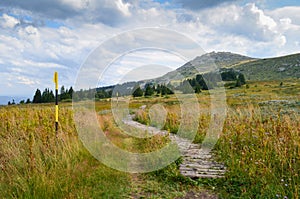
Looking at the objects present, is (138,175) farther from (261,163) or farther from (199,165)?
(261,163)

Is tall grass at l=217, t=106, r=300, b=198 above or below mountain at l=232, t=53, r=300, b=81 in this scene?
below

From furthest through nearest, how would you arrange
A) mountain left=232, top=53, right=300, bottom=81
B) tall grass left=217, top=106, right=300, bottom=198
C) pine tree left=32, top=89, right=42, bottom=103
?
mountain left=232, top=53, right=300, bottom=81
pine tree left=32, top=89, right=42, bottom=103
tall grass left=217, top=106, right=300, bottom=198

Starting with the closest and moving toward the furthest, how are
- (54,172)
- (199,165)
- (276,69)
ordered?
(54,172)
(199,165)
(276,69)

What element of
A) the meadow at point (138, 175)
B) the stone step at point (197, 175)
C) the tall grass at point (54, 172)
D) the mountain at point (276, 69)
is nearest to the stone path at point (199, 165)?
the stone step at point (197, 175)

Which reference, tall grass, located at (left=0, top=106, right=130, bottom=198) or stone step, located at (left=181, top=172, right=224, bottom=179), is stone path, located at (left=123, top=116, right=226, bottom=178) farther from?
tall grass, located at (left=0, top=106, right=130, bottom=198)

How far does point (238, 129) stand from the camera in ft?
25.3

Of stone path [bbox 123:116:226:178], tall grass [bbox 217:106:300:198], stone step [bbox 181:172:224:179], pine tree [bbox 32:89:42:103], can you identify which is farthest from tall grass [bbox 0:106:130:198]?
pine tree [bbox 32:89:42:103]

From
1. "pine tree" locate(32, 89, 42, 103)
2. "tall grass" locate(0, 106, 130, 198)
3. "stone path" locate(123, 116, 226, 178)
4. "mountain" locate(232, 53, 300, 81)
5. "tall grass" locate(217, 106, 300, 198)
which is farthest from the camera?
"mountain" locate(232, 53, 300, 81)

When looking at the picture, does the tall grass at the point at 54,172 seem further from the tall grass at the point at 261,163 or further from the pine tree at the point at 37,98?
the pine tree at the point at 37,98

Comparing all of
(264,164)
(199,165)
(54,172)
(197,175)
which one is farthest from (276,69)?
(54,172)

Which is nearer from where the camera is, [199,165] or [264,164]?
[264,164]

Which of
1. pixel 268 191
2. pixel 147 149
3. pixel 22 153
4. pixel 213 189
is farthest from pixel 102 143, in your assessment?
pixel 268 191

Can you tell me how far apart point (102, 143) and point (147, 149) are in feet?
4.63

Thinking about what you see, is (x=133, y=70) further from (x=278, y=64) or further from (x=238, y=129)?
(x=278, y=64)
